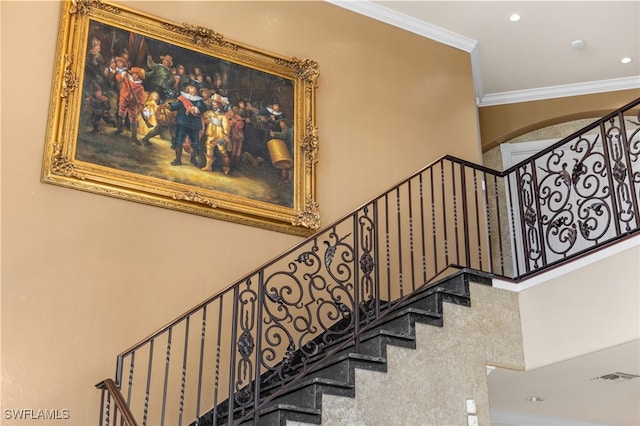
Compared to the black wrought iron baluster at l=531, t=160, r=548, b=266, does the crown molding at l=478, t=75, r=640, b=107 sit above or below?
above

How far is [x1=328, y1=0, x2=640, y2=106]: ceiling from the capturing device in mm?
9016

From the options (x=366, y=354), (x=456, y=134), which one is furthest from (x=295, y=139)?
(x=366, y=354)

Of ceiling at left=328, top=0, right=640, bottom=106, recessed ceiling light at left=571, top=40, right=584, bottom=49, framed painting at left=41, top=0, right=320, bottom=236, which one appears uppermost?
ceiling at left=328, top=0, right=640, bottom=106

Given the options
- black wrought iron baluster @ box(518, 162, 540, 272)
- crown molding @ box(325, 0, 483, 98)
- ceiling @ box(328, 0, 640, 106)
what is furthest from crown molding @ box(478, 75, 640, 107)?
black wrought iron baluster @ box(518, 162, 540, 272)

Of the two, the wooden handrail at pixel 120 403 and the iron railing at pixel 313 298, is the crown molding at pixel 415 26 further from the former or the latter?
the wooden handrail at pixel 120 403

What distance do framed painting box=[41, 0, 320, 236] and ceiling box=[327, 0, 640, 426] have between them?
1734 mm

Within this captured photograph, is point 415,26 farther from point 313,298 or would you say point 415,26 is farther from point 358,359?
point 358,359

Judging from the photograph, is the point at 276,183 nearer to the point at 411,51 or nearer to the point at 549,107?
the point at 411,51

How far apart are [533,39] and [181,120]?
15.8 feet

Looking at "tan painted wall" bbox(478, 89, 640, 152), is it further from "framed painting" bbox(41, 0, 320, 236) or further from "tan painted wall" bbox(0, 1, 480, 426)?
"framed painting" bbox(41, 0, 320, 236)

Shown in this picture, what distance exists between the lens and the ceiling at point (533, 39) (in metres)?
9.02

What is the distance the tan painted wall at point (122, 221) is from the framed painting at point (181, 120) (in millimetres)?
150

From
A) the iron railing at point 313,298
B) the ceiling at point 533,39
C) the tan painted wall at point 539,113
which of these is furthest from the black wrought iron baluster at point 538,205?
the tan painted wall at point 539,113

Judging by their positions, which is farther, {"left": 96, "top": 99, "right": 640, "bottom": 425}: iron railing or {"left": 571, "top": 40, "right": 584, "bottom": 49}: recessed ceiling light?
{"left": 571, "top": 40, "right": 584, "bottom": 49}: recessed ceiling light
